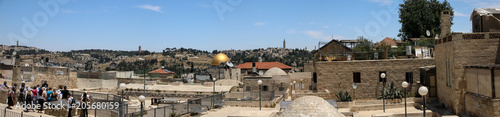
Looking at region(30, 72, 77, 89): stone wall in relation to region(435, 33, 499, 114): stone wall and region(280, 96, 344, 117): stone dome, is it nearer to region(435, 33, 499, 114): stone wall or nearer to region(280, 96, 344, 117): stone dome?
region(280, 96, 344, 117): stone dome

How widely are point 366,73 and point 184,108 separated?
1300 centimetres

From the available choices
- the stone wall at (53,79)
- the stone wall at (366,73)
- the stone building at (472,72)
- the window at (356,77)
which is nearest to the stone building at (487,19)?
the stone building at (472,72)

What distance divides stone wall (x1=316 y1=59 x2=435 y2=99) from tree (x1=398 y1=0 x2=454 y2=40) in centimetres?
2278

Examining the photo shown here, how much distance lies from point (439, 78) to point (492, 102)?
6.25m

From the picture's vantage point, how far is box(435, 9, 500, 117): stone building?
14.4 m

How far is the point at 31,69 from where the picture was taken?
34500 mm

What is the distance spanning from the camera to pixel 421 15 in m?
43.4

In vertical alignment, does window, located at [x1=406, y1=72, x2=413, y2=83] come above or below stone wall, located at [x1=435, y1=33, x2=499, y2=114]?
below

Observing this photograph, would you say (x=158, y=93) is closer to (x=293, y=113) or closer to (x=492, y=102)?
(x=293, y=113)

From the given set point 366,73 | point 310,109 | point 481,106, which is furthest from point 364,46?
point 310,109

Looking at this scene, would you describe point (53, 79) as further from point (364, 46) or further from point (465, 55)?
point (465, 55)

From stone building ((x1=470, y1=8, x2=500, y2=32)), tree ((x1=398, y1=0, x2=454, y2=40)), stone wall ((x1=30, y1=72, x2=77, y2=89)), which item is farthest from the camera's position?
tree ((x1=398, y1=0, x2=454, y2=40))

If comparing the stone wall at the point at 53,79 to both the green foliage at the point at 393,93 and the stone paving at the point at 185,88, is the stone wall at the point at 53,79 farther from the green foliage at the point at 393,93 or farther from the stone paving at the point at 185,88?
the green foliage at the point at 393,93

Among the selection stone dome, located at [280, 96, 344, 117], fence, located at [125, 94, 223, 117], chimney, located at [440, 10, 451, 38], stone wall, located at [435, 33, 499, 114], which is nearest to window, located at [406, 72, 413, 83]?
chimney, located at [440, 10, 451, 38]
